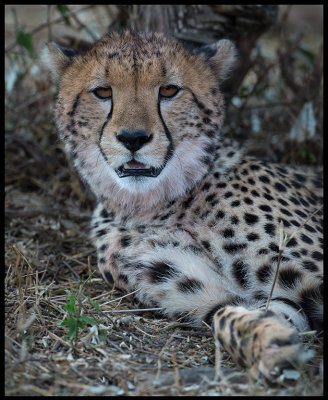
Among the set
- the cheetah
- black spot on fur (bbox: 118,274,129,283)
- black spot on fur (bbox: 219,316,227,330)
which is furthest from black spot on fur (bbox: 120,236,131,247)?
black spot on fur (bbox: 219,316,227,330)

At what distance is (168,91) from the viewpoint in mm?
2141

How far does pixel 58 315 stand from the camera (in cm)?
197

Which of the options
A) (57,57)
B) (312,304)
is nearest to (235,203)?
(312,304)

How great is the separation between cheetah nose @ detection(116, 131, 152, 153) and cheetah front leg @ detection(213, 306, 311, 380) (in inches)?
26.1

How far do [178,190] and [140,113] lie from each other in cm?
37

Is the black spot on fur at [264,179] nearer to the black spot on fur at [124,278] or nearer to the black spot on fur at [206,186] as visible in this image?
the black spot on fur at [206,186]

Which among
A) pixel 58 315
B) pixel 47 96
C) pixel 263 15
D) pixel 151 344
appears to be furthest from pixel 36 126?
pixel 151 344

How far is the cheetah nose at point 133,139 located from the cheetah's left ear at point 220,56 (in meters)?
0.62

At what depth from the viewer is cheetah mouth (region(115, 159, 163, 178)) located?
202 cm

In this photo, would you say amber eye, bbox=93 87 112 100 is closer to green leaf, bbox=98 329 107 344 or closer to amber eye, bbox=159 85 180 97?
amber eye, bbox=159 85 180 97

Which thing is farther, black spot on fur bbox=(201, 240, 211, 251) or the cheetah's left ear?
the cheetah's left ear

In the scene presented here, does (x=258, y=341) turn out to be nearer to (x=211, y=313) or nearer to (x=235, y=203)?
(x=211, y=313)

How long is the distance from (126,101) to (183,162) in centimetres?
34

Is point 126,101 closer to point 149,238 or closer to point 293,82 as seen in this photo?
point 149,238
